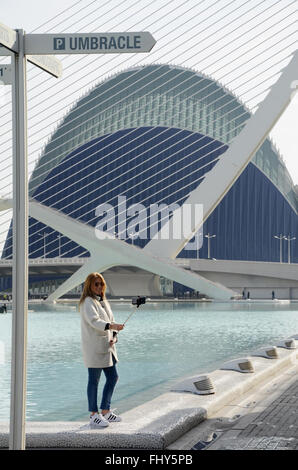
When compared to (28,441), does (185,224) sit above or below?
above

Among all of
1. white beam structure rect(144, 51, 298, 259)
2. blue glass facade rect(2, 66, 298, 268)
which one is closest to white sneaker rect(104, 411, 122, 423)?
white beam structure rect(144, 51, 298, 259)

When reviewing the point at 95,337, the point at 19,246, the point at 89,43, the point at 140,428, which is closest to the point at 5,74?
the point at 89,43

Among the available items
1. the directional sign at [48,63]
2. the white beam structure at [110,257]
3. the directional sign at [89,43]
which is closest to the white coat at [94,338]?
the directional sign at [48,63]

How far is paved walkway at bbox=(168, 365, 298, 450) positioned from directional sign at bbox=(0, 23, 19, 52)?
2.65m

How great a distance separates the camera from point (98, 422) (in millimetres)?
5152

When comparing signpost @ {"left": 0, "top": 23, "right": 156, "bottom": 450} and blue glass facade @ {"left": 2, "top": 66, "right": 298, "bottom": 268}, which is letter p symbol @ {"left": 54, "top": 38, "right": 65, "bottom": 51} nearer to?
signpost @ {"left": 0, "top": 23, "right": 156, "bottom": 450}

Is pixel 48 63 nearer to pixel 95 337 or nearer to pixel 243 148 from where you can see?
pixel 95 337

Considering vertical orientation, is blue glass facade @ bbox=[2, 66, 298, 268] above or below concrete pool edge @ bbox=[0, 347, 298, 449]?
above

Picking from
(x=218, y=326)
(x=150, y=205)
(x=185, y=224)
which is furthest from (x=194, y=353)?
(x=150, y=205)

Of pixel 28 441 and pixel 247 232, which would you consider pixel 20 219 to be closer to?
pixel 28 441

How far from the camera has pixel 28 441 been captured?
479 centimetres

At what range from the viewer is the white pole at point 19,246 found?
3244 millimetres

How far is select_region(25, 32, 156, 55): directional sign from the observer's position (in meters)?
3.38

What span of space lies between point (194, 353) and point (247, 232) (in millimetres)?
63564
